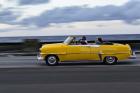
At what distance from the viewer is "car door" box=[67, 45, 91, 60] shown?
23.4 meters

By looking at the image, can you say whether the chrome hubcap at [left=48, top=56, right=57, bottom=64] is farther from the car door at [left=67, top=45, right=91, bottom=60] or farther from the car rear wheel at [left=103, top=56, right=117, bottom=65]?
the car rear wheel at [left=103, top=56, right=117, bottom=65]

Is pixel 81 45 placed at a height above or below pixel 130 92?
above

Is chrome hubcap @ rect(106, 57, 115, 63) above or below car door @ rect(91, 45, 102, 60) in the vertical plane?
below

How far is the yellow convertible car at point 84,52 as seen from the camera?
23406 mm

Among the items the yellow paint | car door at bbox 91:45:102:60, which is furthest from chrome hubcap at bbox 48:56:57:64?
car door at bbox 91:45:102:60

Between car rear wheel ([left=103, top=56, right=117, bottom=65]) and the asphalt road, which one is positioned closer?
the asphalt road

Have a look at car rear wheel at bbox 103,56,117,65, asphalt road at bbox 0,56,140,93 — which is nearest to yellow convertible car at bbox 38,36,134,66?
car rear wheel at bbox 103,56,117,65

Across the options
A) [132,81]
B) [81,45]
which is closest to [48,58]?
[81,45]

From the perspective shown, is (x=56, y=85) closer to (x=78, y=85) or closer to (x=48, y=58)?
(x=78, y=85)

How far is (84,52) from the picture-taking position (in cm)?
2342

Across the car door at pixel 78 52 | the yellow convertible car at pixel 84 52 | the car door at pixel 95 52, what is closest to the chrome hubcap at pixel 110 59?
the yellow convertible car at pixel 84 52

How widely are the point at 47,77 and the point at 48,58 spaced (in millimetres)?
6569

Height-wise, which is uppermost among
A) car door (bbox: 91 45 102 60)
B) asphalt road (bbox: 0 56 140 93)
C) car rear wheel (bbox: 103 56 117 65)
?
car door (bbox: 91 45 102 60)

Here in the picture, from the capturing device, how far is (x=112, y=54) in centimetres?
2348
